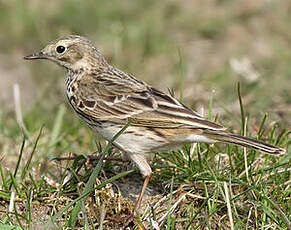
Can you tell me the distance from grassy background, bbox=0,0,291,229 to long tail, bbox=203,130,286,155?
30cm

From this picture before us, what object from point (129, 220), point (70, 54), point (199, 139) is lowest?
point (129, 220)

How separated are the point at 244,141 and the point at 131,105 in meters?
1.08

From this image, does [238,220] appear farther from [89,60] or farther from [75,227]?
[89,60]

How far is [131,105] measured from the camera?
15.9ft

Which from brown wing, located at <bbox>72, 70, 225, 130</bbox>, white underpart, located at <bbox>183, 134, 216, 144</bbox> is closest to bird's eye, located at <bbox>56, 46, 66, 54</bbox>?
brown wing, located at <bbox>72, 70, 225, 130</bbox>

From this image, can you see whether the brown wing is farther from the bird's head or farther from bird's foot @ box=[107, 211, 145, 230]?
bird's foot @ box=[107, 211, 145, 230]

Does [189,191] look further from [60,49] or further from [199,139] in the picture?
[60,49]

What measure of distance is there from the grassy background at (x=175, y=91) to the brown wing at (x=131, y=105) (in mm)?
433

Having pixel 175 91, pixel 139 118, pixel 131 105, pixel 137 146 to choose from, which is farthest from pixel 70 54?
pixel 175 91

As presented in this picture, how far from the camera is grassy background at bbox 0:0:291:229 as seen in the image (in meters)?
4.48

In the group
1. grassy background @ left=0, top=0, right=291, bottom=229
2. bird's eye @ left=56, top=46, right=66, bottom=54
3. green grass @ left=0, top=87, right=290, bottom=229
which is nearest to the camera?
green grass @ left=0, top=87, right=290, bottom=229

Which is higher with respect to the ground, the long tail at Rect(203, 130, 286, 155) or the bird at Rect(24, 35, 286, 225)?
the bird at Rect(24, 35, 286, 225)

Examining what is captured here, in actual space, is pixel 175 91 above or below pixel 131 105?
below

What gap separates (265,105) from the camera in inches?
285
